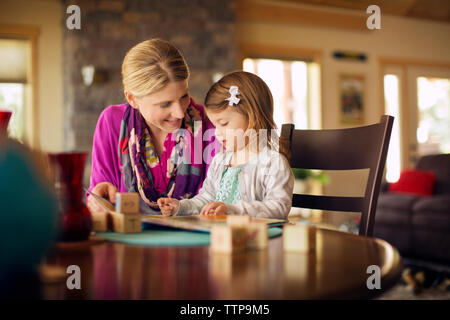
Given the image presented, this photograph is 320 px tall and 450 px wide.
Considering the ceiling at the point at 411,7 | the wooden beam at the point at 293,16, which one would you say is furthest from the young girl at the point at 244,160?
the ceiling at the point at 411,7

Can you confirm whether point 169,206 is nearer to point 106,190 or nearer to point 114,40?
point 106,190

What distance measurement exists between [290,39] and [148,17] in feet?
5.24

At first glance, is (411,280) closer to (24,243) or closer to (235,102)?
(235,102)

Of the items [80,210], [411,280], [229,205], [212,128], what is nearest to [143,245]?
[80,210]

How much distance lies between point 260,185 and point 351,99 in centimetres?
449

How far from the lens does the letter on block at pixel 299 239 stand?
565 mm

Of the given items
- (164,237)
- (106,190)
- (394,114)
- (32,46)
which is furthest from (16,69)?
(394,114)

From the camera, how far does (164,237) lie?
653 mm

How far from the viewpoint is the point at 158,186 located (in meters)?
0.85

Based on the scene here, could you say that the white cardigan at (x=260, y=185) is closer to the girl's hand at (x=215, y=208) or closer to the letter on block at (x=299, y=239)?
the girl's hand at (x=215, y=208)

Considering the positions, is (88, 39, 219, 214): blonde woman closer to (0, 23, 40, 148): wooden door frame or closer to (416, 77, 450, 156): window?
(0, 23, 40, 148): wooden door frame

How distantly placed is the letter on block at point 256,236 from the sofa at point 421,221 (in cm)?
257

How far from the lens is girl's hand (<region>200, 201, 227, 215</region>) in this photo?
0.78 meters

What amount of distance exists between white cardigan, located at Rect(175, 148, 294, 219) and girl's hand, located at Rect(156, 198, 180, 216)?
12mm
